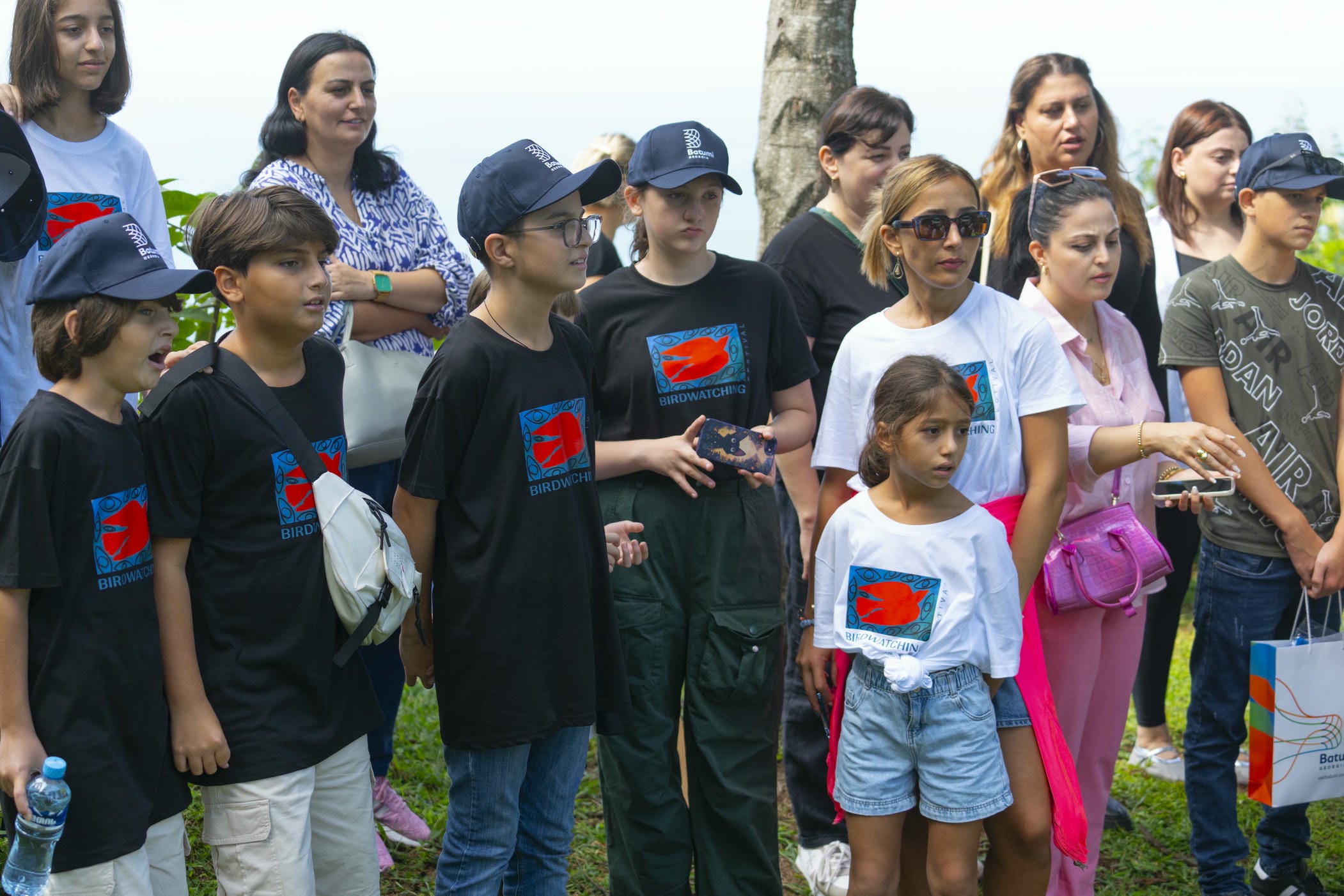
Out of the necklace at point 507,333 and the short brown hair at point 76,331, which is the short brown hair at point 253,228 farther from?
the necklace at point 507,333

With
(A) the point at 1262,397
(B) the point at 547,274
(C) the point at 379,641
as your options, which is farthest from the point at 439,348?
(A) the point at 1262,397

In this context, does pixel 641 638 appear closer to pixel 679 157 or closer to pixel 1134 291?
pixel 679 157

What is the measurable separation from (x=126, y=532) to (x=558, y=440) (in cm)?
102

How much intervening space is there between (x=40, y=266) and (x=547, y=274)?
115 centimetres

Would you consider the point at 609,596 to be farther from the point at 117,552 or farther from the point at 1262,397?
the point at 1262,397

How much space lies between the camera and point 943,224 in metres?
3.33

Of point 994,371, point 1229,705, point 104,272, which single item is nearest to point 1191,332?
point 994,371

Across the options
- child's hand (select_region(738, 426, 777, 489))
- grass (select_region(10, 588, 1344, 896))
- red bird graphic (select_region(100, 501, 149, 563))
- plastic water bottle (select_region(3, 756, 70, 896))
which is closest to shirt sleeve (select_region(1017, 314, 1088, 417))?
child's hand (select_region(738, 426, 777, 489))

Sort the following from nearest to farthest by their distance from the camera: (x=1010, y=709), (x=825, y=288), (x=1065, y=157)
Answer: (x=1010, y=709)
(x=825, y=288)
(x=1065, y=157)

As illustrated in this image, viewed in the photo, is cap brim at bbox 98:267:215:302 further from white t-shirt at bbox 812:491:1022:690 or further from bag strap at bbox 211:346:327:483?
white t-shirt at bbox 812:491:1022:690

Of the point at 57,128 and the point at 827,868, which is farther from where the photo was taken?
the point at 827,868

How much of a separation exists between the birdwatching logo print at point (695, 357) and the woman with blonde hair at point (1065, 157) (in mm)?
1299

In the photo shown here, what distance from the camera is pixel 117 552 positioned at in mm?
2691

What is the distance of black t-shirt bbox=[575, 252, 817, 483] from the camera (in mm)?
3535
